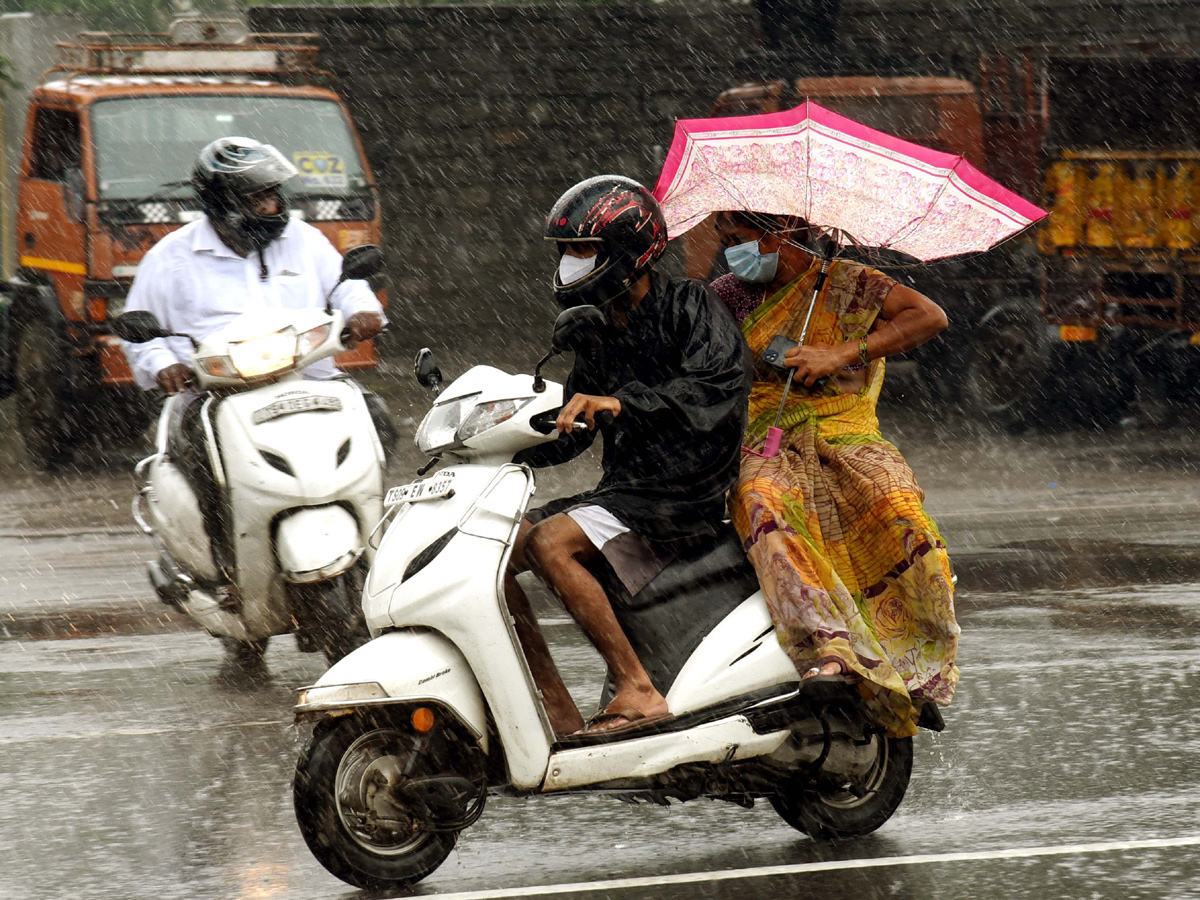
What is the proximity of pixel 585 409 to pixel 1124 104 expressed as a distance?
1236 centimetres

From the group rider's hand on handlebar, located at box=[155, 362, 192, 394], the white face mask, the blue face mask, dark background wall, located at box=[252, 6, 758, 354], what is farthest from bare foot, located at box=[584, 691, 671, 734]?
dark background wall, located at box=[252, 6, 758, 354]

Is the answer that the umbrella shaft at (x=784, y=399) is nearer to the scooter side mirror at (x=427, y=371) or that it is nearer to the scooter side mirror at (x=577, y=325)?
the scooter side mirror at (x=577, y=325)

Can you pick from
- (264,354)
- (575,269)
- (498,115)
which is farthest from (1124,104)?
(575,269)

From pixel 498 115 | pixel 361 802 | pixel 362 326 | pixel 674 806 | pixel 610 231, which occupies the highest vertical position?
pixel 610 231

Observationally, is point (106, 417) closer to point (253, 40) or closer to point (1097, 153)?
point (253, 40)

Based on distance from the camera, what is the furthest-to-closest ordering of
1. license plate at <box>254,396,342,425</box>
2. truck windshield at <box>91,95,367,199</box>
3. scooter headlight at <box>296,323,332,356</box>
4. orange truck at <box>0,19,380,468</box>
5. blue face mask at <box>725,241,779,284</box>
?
truck windshield at <box>91,95,367,199</box> < orange truck at <box>0,19,380,468</box> < scooter headlight at <box>296,323,332,356</box> < license plate at <box>254,396,342,425</box> < blue face mask at <box>725,241,779,284</box>

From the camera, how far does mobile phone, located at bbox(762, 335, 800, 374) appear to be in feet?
16.3

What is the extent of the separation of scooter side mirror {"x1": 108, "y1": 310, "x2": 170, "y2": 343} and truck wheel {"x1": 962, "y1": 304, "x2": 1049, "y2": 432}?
9.66 metres

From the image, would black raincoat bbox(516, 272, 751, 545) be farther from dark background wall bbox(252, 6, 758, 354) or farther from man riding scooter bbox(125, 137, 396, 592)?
dark background wall bbox(252, 6, 758, 354)

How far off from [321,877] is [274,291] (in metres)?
2.81

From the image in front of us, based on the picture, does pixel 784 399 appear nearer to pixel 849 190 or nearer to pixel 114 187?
pixel 849 190

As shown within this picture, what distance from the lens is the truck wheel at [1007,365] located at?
15.0 m

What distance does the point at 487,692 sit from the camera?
4504 mm

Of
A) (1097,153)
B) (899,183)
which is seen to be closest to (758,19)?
(1097,153)
